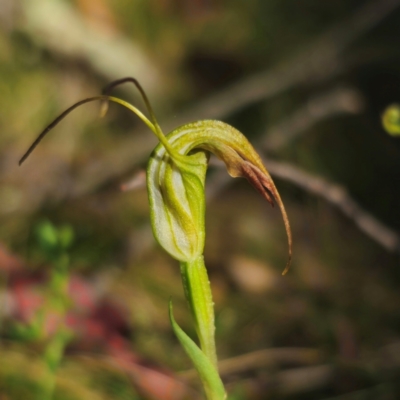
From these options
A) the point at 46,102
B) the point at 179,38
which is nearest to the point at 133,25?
the point at 179,38

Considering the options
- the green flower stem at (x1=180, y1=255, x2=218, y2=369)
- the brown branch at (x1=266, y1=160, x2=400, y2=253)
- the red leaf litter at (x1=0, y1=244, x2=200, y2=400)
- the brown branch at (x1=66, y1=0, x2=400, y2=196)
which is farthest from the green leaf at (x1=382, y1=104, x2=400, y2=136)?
the brown branch at (x1=66, y1=0, x2=400, y2=196)

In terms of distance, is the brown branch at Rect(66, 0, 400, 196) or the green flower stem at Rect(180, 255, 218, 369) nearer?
the green flower stem at Rect(180, 255, 218, 369)

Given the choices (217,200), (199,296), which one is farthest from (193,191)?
(217,200)

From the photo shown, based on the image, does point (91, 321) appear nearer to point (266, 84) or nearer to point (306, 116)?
point (306, 116)

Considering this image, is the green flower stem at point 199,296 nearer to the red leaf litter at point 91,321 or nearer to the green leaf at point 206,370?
the green leaf at point 206,370

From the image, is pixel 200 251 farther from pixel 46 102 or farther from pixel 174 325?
pixel 46 102

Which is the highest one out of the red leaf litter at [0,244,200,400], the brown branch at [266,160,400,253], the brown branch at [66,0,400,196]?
the brown branch at [66,0,400,196]

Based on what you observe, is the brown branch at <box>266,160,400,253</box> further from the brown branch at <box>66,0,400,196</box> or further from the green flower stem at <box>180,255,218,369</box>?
the brown branch at <box>66,0,400,196</box>
